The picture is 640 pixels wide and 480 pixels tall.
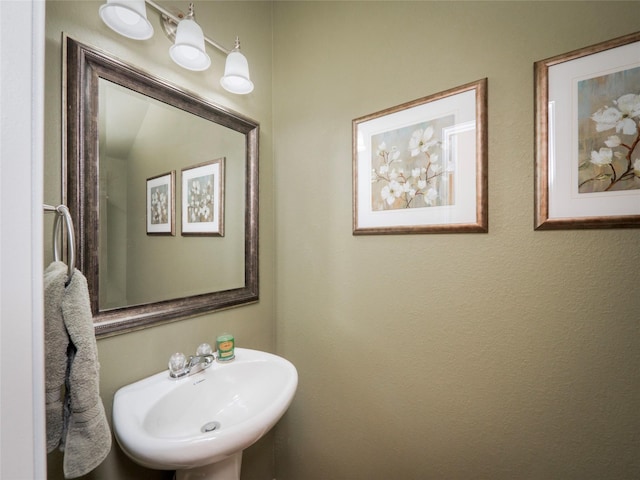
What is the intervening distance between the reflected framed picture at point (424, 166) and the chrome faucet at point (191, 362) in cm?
76

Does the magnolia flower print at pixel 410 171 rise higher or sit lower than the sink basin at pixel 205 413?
higher

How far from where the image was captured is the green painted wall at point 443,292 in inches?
30.4

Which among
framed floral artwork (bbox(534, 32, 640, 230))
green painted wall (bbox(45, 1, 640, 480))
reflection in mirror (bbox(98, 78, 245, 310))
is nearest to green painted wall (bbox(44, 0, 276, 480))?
green painted wall (bbox(45, 1, 640, 480))

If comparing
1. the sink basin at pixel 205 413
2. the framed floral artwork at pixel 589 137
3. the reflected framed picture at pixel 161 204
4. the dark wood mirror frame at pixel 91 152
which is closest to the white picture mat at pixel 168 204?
the reflected framed picture at pixel 161 204

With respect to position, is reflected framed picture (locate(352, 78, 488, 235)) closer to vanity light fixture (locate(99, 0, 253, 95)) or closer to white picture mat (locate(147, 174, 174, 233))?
vanity light fixture (locate(99, 0, 253, 95))

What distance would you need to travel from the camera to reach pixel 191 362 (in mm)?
1020

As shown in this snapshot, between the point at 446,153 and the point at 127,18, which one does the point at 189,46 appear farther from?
the point at 446,153

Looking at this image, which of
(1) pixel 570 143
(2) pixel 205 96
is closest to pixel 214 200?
(2) pixel 205 96

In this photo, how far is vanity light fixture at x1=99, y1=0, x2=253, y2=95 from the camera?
81cm

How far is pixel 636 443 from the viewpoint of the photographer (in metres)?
0.73

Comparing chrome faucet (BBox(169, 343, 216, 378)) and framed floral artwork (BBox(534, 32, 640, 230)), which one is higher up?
framed floral artwork (BBox(534, 32, 640, 230))

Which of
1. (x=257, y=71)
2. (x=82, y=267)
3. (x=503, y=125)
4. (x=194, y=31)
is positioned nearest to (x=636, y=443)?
(x=503, y=125)

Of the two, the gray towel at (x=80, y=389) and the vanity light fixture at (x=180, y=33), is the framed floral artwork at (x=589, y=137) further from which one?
the gray towel at (x=80, y=389)

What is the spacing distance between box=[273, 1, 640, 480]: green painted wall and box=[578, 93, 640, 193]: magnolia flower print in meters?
0.13
